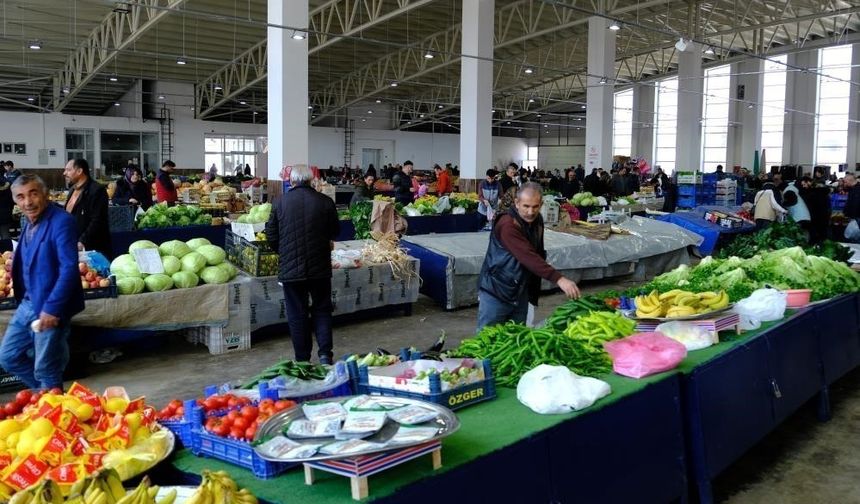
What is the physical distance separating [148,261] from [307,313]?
1.69m

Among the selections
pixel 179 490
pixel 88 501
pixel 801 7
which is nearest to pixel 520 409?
pixel 179 490

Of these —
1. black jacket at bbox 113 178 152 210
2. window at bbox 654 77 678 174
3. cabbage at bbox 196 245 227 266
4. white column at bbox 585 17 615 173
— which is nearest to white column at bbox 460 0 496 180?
white column at bbox 585 17 615 173

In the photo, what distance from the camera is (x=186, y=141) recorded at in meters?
29.1

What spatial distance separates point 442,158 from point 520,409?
36232 mm

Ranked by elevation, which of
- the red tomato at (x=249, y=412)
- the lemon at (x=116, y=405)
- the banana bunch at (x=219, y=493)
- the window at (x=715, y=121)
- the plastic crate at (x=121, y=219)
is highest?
the window at (x=715, y=121)

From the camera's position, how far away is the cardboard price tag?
19.8 ft

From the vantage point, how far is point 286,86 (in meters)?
12.0

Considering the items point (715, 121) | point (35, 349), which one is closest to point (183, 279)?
point (35, 349)

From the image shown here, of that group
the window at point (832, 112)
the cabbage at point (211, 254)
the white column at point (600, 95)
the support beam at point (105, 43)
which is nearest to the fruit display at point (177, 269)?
the cabbage at point (211, 254)

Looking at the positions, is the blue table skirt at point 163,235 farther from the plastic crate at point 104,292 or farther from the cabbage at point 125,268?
the plastic crate at point 104,292

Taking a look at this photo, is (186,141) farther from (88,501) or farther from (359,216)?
(88,501)

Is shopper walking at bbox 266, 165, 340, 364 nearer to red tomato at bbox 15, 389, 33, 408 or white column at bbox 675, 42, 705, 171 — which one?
red tomato at bbox 15, 389, 33, 408

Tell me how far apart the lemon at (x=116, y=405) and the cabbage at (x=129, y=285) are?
350cm

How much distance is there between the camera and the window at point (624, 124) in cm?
3678
